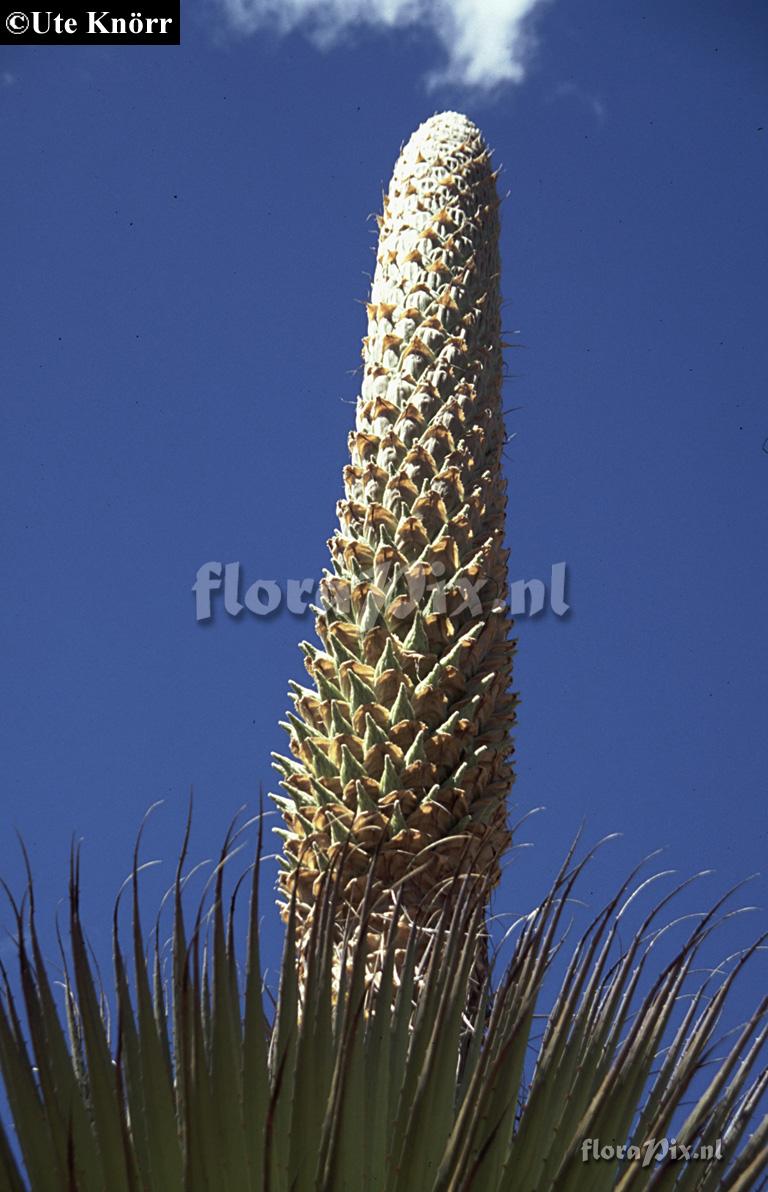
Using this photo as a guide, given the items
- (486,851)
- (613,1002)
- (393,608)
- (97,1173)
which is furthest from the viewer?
(393,608)

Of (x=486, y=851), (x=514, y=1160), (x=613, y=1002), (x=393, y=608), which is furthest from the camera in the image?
(x=393, y=608)

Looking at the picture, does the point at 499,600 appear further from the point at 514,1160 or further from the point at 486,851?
the point at 514,1160

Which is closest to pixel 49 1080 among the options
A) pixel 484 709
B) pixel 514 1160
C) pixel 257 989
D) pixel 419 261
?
pixel 257 989

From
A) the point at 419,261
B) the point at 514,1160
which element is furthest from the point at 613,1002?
the point at 419,261

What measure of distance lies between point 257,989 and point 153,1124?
1.09 feet

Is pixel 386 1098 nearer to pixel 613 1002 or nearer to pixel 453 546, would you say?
pixel 613 1002

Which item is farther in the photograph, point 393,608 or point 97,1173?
point 393,608

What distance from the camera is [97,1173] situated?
215 centimetres

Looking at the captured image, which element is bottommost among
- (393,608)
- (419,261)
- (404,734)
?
(404,734)

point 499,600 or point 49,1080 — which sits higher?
point 499,600

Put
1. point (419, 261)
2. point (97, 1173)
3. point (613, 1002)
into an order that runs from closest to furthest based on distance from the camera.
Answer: point (97, 1173), point (613, 1002), point (419, 261)

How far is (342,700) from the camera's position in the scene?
366 cm

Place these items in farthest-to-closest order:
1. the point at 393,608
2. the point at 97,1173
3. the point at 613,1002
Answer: the point at 393,608, the point at 613,1002, the point at 97,1173

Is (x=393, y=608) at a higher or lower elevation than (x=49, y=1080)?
higher
